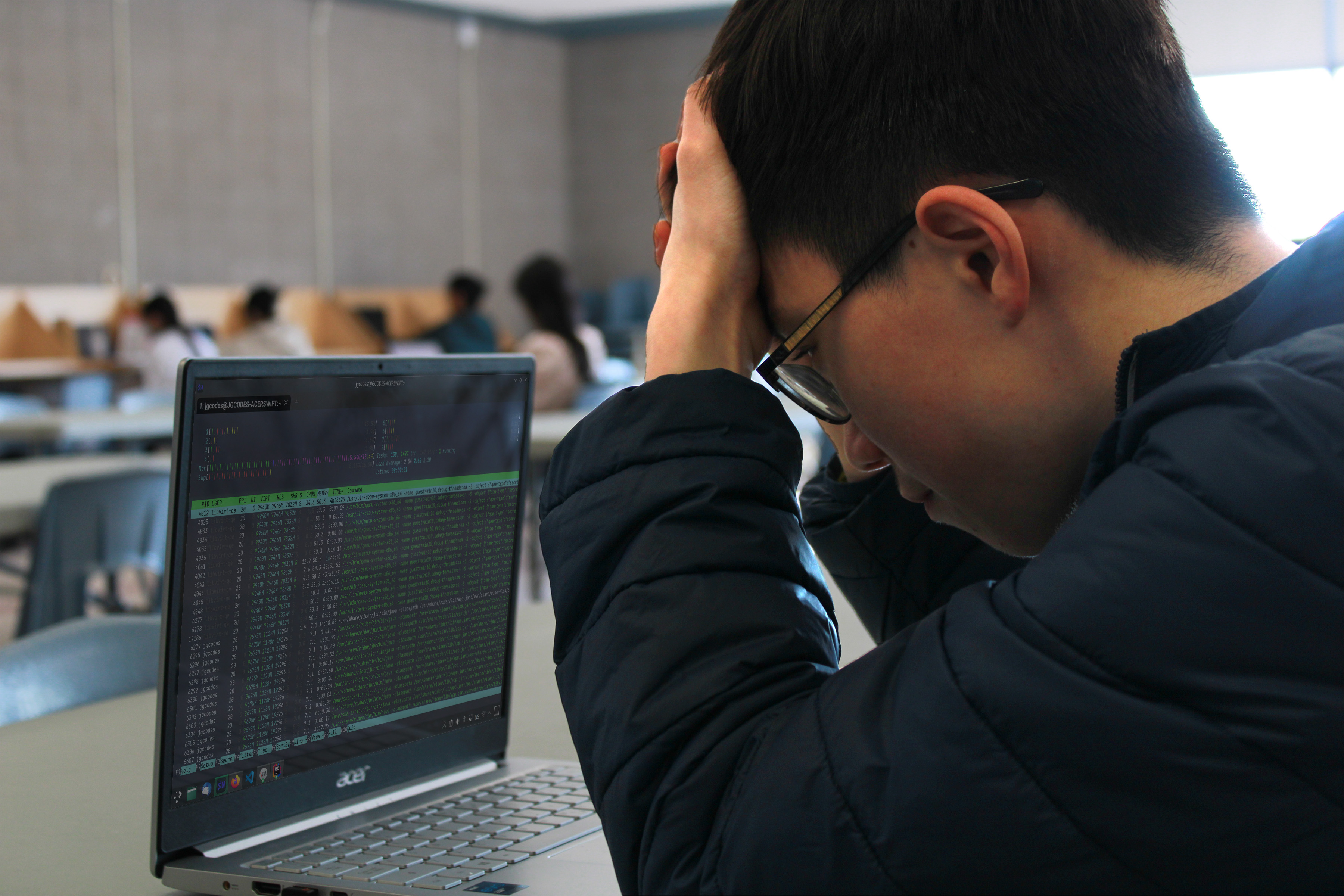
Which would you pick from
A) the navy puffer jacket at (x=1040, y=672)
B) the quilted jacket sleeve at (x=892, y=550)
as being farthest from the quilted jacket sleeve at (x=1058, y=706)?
the quilted jacket sleeve at (x=892, y=550)

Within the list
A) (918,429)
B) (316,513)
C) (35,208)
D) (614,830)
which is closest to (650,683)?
(614,830)

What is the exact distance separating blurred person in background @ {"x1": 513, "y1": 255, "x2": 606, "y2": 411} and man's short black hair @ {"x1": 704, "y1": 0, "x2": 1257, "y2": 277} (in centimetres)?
416

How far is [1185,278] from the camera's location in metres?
0.67

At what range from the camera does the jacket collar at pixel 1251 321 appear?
1.94ft

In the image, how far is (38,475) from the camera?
303 cm

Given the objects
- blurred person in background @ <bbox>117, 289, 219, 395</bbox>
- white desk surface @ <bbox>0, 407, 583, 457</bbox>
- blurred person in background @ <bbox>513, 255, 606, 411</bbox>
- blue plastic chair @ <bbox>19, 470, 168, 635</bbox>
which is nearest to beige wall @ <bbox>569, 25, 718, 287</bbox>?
blurred person in background @ <bbox>117, 289, 219, 395</bbox>

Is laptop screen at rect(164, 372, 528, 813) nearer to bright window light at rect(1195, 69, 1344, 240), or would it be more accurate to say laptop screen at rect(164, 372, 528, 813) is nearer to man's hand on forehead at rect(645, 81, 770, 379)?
man's hand on forehead at rect(645, 81, 770, 379)

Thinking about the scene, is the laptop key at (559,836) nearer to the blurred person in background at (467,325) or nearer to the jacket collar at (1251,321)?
the jacket collar at (1251,321)

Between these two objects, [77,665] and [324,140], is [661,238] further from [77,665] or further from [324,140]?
[324,140]

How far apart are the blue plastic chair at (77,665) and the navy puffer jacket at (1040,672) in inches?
34.7

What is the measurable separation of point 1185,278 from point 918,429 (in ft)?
0.53

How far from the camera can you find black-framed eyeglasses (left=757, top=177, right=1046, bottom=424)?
2.10ft

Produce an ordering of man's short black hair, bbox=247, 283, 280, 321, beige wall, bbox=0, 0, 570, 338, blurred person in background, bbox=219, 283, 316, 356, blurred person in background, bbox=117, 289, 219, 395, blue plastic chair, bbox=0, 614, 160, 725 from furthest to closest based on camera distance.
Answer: beige wall, bbox=0, 0, 570, 338 < man's short black hair, bbox=247, 283, 280, 321 < blurred person in background, bbox=219, 283, 316, 356 < blurred person in background, bbox=117, 289, 219, 395 < blue plastic chair, bbox=0, 614, 160, 725

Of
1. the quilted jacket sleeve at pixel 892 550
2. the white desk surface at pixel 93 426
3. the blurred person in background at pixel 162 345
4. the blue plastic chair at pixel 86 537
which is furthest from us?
the blurred person in background at pixel 162 345
